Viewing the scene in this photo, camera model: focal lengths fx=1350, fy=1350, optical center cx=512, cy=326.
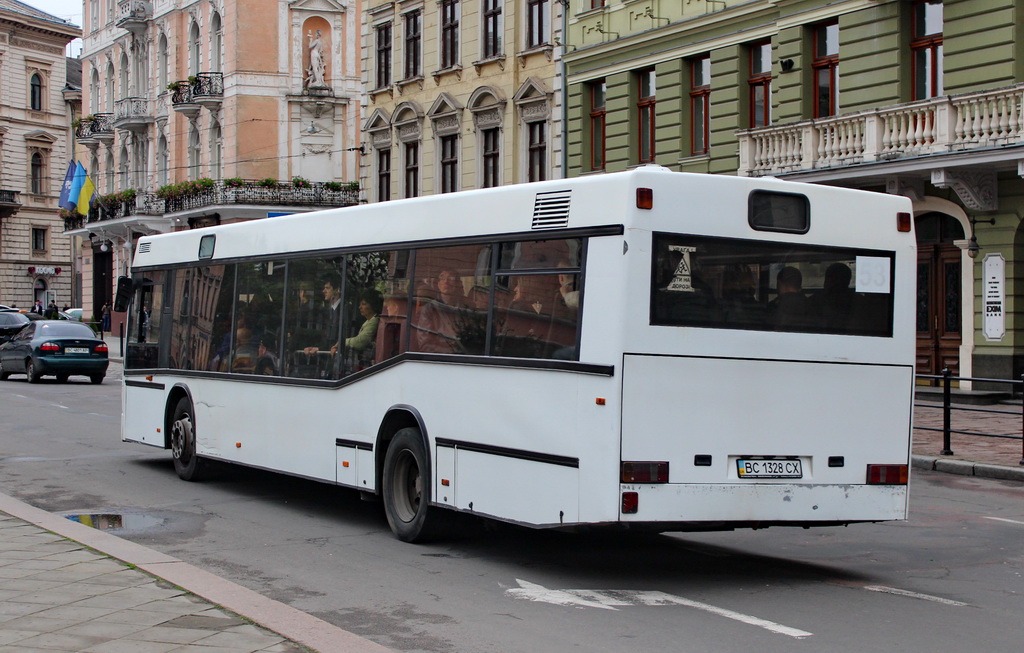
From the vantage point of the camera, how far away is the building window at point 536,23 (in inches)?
1356

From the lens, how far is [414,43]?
40.0m

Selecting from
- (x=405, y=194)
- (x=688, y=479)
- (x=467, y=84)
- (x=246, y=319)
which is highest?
(x=467, y=84)

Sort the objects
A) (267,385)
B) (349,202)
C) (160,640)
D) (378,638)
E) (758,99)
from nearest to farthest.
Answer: (160,640), (378,638), (267,385), (758,99), (349,202)

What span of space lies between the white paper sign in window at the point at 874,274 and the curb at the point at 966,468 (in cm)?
674

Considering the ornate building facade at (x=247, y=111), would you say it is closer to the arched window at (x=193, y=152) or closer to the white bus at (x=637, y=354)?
the arched window at (x=193, y=152)

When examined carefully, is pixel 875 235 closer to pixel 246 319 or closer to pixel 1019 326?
→ pixel 246 319

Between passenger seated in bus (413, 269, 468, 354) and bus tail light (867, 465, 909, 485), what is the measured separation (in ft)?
9.81

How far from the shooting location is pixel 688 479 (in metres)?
8.48

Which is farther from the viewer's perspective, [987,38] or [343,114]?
[343,114]

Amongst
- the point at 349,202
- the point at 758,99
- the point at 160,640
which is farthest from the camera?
the point at 349,202

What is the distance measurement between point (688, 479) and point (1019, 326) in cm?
1707

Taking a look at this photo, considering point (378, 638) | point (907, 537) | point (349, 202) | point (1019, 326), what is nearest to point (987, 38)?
point (1019, 326)

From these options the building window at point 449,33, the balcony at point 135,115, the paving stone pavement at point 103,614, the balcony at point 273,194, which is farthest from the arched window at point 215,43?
the paving stone pavement at point 103,614

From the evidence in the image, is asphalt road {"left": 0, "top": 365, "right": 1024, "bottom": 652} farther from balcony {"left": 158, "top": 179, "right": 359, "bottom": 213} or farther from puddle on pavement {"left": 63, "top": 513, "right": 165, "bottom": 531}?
balcony {"left": 158, "top": 179, "right": 359, "bottom": 213}
